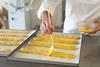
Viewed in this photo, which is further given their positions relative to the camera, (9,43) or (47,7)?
(47,7)

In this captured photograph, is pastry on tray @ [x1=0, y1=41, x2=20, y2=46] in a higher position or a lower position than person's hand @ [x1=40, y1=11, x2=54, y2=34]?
lower

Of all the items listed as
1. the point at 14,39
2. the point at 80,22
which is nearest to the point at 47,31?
the point at 14,39

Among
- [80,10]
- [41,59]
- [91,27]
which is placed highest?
[80,10]

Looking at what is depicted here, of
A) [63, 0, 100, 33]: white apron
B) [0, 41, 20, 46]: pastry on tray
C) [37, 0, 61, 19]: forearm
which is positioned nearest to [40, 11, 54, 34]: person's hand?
[37, 0, 61, 19]: forearm

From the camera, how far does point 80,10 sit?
1.43 meters

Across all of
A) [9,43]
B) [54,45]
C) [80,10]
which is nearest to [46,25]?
[54,45]

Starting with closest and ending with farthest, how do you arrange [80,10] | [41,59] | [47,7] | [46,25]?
[41,59]
[46,25]
[47,7]
[80,10]

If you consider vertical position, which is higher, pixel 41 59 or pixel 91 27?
pixel 91 27

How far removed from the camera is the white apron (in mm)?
1402

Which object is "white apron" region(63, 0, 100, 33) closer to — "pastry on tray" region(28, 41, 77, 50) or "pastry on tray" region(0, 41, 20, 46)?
"pastry on tray" region(28, 41, 77, 50)

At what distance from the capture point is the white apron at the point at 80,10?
1402mm

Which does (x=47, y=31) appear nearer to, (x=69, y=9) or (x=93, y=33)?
(x=93, y=33)

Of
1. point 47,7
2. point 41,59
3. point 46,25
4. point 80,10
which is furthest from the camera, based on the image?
point 80,10

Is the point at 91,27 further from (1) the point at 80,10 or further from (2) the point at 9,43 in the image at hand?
(2) the point at 9,43
